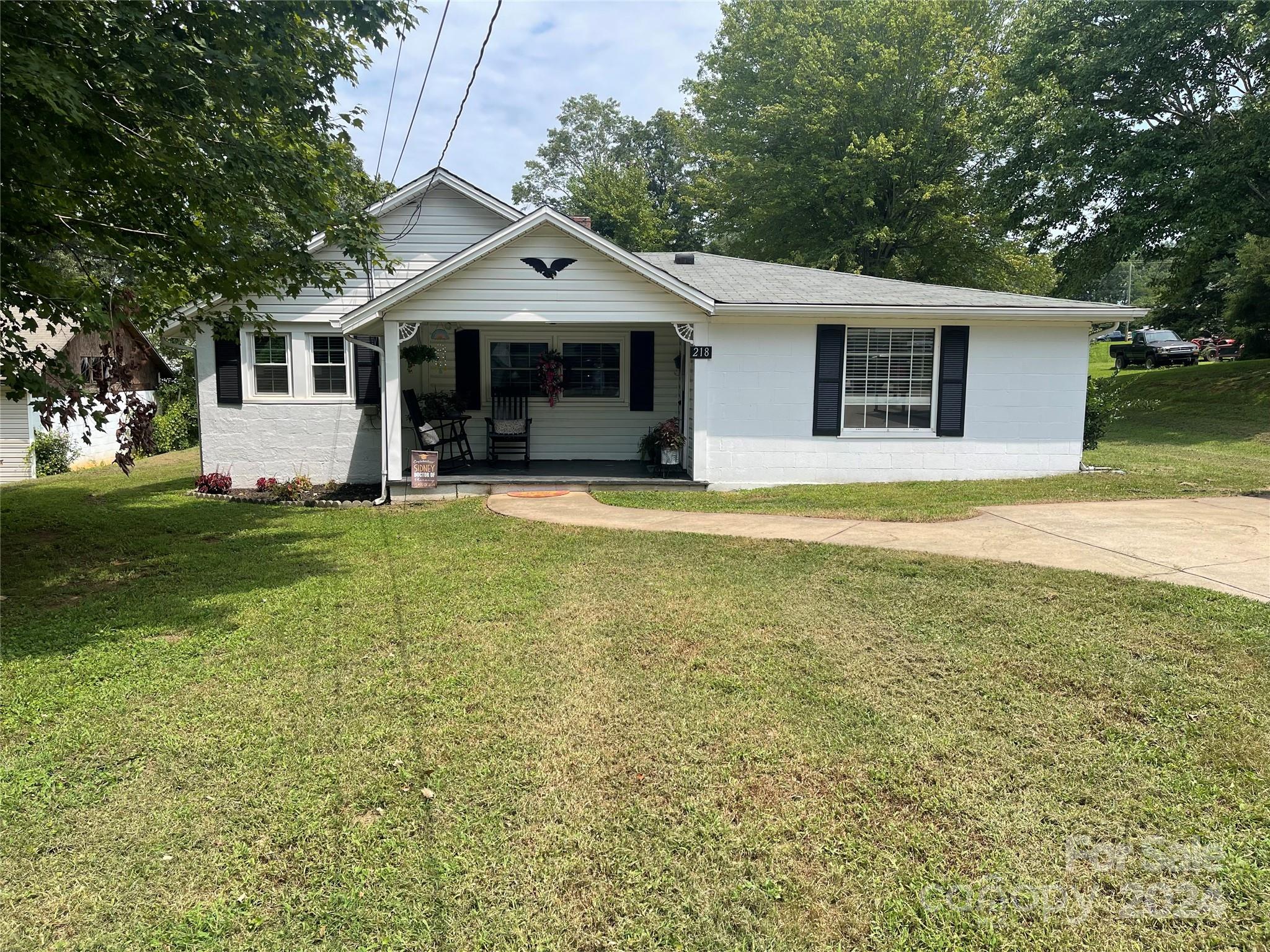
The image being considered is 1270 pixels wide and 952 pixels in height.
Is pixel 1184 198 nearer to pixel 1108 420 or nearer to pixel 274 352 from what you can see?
pixel 1108 420

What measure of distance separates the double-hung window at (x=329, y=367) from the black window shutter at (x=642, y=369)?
4.86 metres

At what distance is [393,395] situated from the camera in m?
10.9

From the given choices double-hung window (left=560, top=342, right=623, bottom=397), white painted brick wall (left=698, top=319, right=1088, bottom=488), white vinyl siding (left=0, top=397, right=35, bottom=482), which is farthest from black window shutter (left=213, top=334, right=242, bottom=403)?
white vinyl siding (left=0, top=397, right=35, bottom=482)

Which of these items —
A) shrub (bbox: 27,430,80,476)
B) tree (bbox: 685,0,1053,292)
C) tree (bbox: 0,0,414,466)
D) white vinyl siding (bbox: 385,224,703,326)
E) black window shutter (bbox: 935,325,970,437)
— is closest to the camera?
tree (bbox: 0,0,414,466)

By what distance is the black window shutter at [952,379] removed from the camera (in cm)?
1105

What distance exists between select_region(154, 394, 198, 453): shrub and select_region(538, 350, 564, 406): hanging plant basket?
14917mm

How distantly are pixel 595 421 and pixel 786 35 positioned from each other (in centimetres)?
1947

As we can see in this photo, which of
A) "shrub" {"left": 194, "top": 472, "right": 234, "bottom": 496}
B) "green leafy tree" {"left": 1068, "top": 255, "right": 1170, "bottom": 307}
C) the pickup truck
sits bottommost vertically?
"shrub" {"left": 194, "top": 472, "right": 234, "bottom": 496}

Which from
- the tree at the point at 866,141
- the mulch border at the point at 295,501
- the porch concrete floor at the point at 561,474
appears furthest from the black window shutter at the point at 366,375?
the tree at the point at 866,141

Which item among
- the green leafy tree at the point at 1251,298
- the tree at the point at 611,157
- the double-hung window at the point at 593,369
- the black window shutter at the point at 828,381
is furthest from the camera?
the tree at the point at 611,157

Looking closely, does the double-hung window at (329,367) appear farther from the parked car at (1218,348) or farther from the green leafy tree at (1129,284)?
the green leafy tree at (1129,284)

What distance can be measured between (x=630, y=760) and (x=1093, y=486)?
30.5 ft

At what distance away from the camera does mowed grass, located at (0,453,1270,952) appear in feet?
8.54

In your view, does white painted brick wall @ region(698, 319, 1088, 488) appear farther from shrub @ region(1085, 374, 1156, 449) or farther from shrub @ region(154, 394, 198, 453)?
shrub @ region(154, 394, 198, 453)
